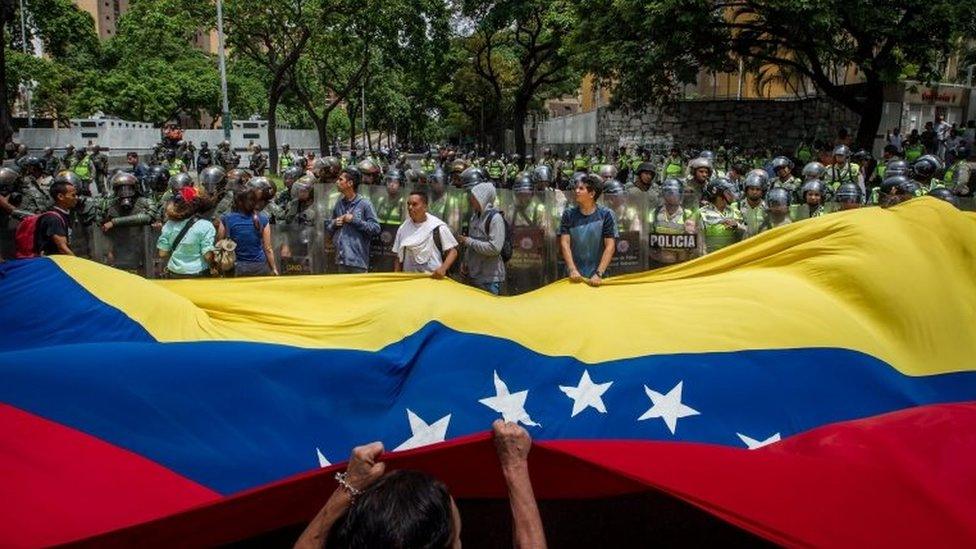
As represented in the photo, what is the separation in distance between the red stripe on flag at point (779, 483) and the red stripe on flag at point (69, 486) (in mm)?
254

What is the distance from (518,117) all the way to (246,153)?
52.4ft

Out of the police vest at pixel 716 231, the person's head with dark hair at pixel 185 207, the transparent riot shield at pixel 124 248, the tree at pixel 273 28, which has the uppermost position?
the tree at pixel 273 28

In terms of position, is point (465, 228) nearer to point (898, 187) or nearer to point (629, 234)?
point (629, 234)

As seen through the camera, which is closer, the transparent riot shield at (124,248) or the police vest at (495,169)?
the transparent riot shield at (124,248)

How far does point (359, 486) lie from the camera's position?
2.49 meters

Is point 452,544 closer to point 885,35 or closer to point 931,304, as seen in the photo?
point 931,304

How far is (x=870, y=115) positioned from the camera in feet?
74.0

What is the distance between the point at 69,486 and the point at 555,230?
644 cm

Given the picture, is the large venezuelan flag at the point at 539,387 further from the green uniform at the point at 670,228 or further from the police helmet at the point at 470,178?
the police helmet at the point at 470,178

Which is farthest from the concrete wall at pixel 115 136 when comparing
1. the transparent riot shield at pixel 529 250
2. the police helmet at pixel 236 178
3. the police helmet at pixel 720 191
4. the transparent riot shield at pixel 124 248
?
the police helmet at pixel 720 191

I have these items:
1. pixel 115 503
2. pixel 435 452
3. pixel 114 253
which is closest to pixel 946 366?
pixel 435 452

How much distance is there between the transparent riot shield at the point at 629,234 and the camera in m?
8.32

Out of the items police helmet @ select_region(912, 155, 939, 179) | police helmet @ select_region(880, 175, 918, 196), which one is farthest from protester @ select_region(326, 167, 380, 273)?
police helmet @ select_region(912, 155, 939, 179)

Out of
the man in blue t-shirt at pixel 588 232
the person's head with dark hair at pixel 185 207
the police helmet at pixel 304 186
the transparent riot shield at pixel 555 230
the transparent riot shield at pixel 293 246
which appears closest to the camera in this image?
the man in blue t-shirt at pixel 588 232
